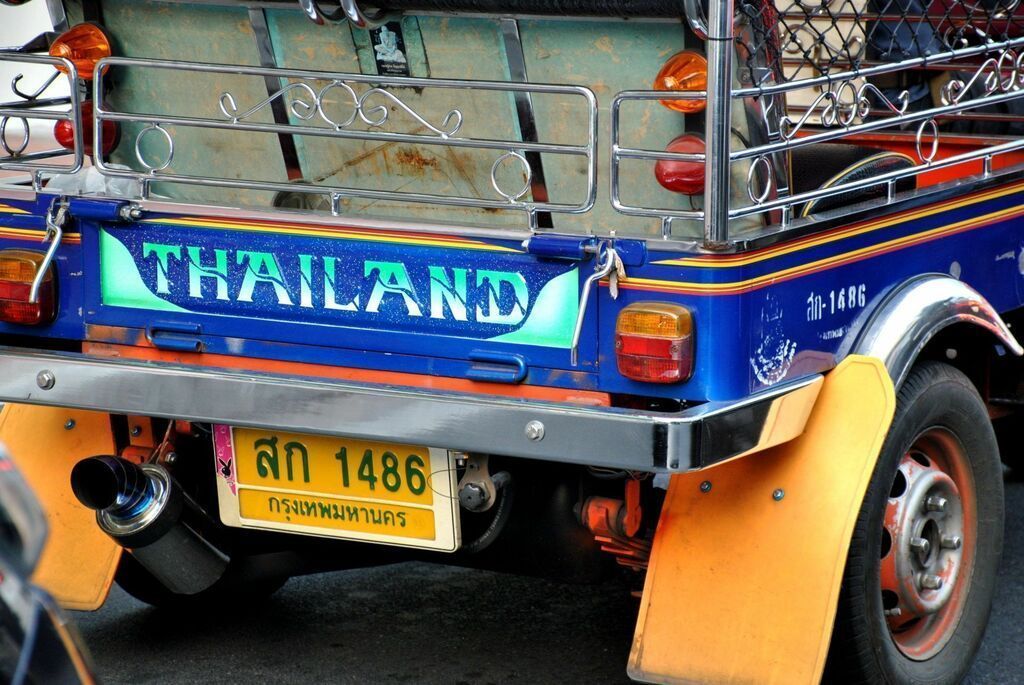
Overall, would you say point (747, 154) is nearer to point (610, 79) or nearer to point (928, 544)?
point (610, 79)

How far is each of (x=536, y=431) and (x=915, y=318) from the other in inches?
39.5

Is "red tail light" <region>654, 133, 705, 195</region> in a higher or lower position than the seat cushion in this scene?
higher

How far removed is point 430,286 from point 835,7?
2.81 meters

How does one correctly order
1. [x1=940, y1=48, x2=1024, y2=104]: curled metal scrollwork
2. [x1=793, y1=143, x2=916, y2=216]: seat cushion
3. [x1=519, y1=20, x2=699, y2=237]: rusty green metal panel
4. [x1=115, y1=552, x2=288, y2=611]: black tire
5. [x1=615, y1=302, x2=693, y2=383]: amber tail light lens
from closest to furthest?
[x1=615, y1=302, x2=693, y2=383]: amber tail light lens, [x1=519, y1=20, x2=699, y2=237]: rusty green metal panel, [x1=793, y1=143, x2=916, y2=216]: seat cushion, [x1=940, y1=48, x2=1024, y2=104]: curled metal scrollwork, [x1=115, y1=552, x2=288, y2=611]: black tire

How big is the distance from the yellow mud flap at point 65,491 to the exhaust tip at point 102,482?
0.27m

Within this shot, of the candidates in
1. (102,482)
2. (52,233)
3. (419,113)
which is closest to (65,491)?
(102,482)

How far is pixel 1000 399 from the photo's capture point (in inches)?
173

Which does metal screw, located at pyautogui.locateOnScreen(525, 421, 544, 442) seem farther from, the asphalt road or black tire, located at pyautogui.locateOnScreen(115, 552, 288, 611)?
black tire, located at pyautogui.locateOnScreen(115, 552, 288, 611)

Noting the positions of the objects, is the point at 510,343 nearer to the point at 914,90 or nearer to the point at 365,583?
the point at 365,583

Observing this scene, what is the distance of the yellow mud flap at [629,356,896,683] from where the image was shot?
10.5ft

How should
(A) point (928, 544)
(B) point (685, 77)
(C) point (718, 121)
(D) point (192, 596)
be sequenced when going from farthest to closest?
(D) point (192, 596), (A) point (928, 544), (B) point (685, 77), (C) point (718, 121)

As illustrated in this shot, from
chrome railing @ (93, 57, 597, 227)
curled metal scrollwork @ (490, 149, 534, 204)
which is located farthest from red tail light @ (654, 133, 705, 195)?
curled metal scrollwork @ (490, 149, 534, 204)

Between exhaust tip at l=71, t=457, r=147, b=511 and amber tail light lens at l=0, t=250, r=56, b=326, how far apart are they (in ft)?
1.28

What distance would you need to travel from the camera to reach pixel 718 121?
3.01m
